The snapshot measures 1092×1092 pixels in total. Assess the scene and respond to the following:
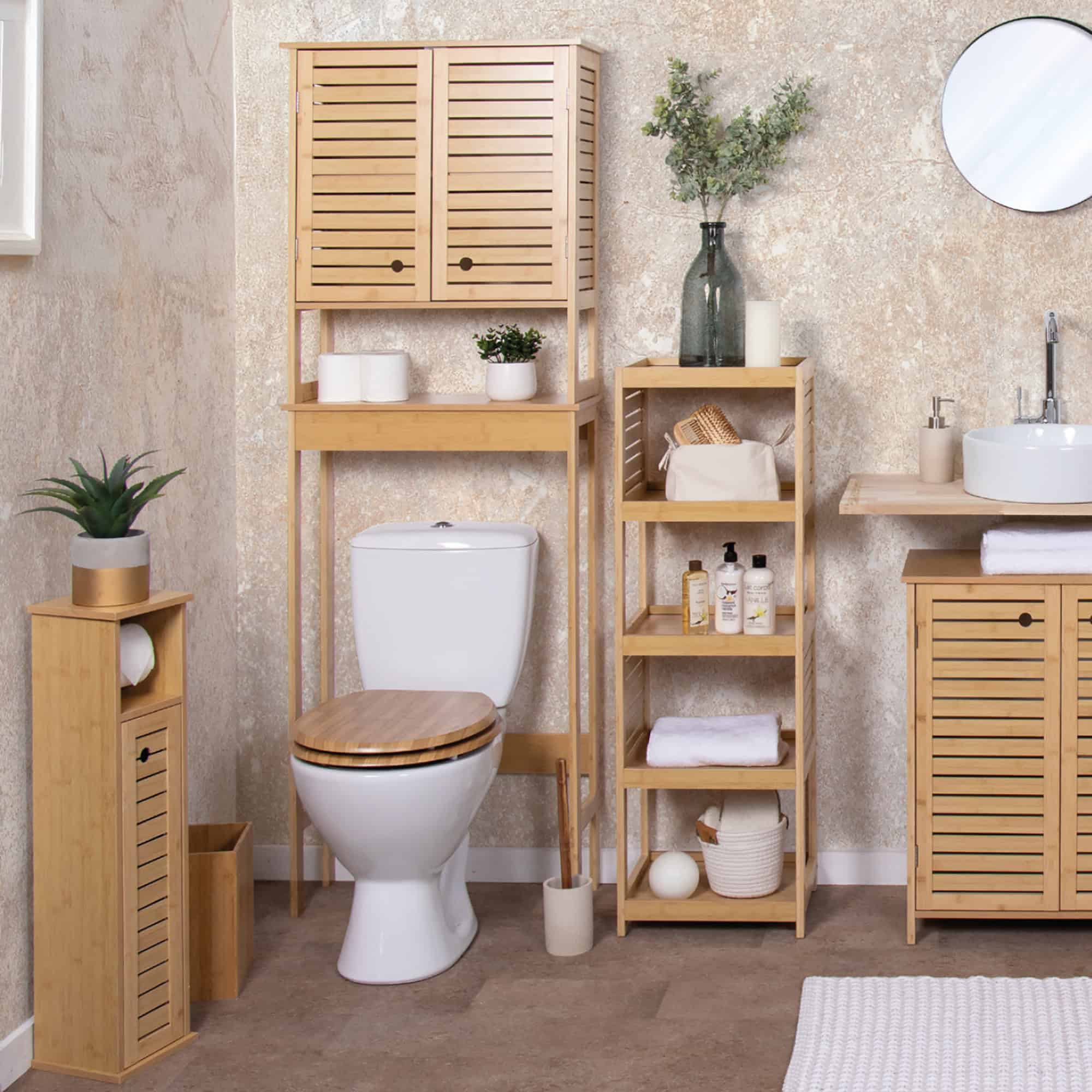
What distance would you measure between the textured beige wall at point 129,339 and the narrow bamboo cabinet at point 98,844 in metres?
0.06

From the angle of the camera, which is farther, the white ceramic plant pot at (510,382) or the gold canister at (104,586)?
the white ceramic plant pot at (510,382)

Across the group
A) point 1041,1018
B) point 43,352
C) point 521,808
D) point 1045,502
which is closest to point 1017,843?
point 1041,1018

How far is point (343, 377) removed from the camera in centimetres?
310

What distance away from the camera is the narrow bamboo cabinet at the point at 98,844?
7.64 ft

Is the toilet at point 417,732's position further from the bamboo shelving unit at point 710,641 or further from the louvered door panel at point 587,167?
the louvered door panel at point 587,167

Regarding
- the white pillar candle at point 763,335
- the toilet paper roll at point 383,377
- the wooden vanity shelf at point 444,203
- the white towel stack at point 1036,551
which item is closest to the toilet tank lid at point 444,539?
the wooden vanity shelf at point 444,203

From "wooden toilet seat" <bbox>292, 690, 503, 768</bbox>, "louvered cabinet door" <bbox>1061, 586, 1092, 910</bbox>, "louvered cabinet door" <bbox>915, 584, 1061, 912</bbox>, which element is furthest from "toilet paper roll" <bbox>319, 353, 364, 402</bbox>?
"louvered cabinet door" <bbox>1061, 586, 1092, 910</bbox>

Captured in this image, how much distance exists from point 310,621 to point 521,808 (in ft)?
2.13

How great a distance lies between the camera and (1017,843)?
2.87 metres

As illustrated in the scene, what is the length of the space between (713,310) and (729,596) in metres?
0.58

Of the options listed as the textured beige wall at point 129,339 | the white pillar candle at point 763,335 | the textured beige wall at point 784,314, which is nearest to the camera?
the textured beige wall at point 129,339

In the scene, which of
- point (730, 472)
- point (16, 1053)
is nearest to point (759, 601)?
Result: point (730, 472)

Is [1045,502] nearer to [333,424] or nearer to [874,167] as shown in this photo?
[874,167]

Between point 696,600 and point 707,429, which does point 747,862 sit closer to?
point 696,600
